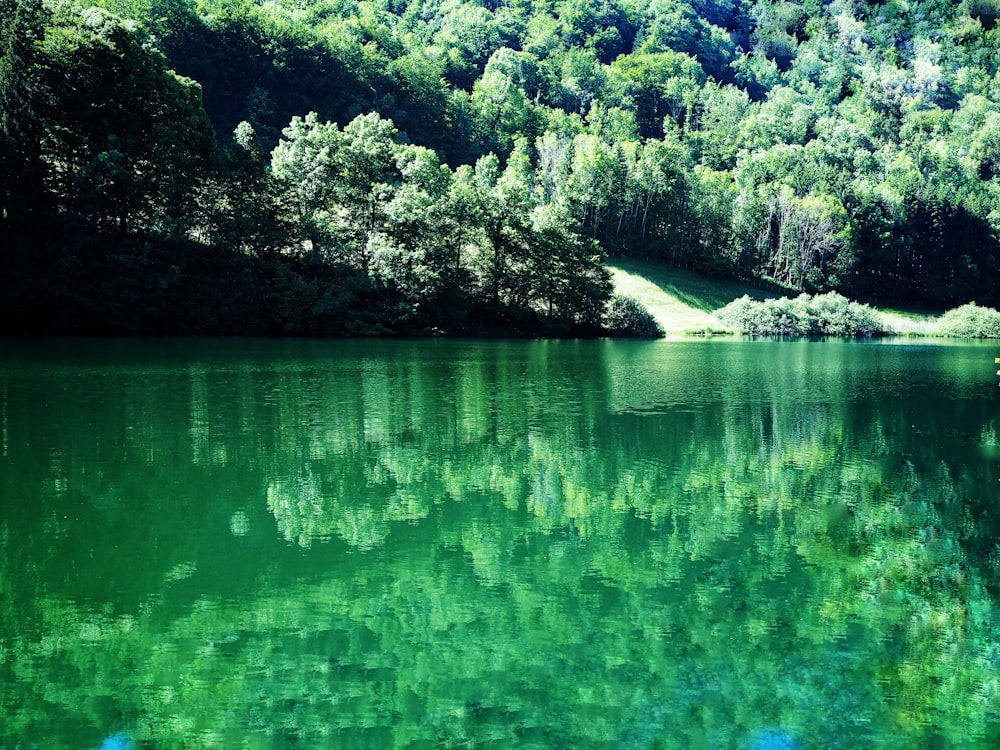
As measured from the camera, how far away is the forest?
51219mm

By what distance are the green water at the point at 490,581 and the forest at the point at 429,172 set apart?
34293mm

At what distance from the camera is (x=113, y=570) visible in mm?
9586

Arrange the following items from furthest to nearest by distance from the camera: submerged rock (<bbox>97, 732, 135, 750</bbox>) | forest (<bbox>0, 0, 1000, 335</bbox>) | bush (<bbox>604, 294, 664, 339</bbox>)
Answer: bush (<bbox>604, 294, 664, 339</bbox>) < forest (<bbox>0, 0, 1000, 335</bbox>) < submerged rock (<bbox>97, 732, 135, 750</bbox>)

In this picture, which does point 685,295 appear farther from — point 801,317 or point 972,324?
point 972,324

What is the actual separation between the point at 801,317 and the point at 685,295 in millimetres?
11689

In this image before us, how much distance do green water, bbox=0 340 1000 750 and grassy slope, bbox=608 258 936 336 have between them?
59793 mm

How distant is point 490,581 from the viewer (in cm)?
947

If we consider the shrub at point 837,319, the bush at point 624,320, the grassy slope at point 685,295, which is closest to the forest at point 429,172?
the bush at point 624,320

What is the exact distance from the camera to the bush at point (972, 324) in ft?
272

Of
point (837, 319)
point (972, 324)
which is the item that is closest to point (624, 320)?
point (837, 319)

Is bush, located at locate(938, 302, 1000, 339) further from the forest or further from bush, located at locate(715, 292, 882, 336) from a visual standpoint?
the forest

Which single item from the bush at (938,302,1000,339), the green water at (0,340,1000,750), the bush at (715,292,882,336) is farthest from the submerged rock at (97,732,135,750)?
the bush at (938,302,1000,339)

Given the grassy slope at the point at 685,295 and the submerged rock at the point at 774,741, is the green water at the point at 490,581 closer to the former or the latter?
the submerged rock at the point at 774,741

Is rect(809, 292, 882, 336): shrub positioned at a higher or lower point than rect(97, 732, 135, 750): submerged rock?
higher
